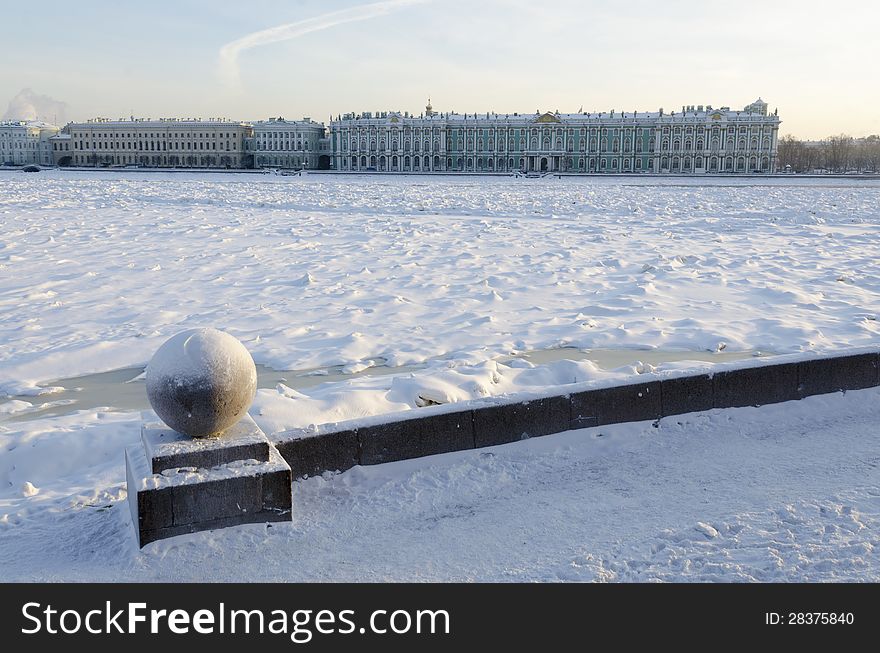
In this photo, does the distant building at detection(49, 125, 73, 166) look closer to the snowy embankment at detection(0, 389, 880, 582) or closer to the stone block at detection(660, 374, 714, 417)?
the snowy embankment at detection(0, 389, 880, 582)

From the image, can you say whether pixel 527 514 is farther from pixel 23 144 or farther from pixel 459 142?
pixel 23 144

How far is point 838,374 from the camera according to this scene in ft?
21.8

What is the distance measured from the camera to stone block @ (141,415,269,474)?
4.41 metres

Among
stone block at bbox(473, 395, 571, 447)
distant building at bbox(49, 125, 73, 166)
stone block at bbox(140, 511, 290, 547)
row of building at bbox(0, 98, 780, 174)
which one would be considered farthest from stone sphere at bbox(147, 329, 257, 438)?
distant building at bbox(49, 125, 73, 166)

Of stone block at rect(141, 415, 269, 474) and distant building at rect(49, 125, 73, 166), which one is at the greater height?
distant building at rect(49, 125, 73, 166)

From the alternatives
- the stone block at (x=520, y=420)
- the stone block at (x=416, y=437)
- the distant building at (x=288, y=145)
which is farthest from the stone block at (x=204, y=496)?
the distant building at (x=288, y=145)

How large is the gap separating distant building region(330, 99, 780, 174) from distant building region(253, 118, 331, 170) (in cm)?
690

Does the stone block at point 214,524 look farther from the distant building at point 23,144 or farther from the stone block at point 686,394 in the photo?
the distant building at point 23,144

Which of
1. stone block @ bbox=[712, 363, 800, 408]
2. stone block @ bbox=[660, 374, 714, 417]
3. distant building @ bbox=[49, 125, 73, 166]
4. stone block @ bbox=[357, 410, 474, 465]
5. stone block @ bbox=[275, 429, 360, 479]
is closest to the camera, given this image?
stone block @ bbox=[275, 429, 360, 479]

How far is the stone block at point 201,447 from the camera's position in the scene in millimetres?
4410

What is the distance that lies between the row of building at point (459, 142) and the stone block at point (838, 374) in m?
95.3

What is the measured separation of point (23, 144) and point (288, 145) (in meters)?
47.6

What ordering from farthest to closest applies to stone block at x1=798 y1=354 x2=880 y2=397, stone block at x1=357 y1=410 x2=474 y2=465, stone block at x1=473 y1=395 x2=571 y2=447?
stone block at x1=798 y1=354 x2=880 y2=397, stone block at x1=473 y1=395 x2=571 y2=447, stone block at x1=357 y1=410 x2=474 y2=465
